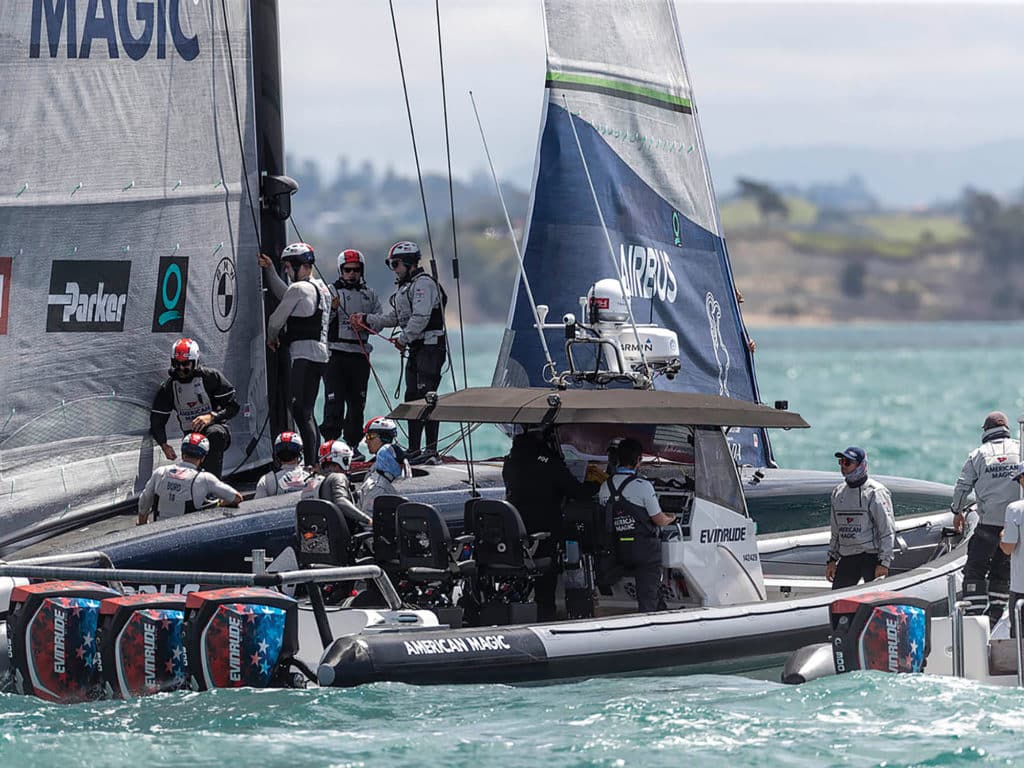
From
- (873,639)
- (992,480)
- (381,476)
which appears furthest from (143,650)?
(992,480)

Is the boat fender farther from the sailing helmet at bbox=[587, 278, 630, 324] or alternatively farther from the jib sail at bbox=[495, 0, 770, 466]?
the jib sail at bbox=[495, 0, 770, 466]

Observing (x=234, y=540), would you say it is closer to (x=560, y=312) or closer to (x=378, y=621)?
(x=378, y=621)

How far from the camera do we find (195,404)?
52.1 feet

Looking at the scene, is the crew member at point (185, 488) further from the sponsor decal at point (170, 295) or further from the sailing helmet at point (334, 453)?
the sponsor decal at point (170, 295)

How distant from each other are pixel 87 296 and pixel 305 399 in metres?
2.13

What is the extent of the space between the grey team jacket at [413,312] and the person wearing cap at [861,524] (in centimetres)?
406

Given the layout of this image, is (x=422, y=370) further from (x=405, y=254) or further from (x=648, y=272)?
(x=648, y=272)

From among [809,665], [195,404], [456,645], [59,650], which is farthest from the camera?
[195,404]

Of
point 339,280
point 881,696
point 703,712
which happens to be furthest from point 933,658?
point 339,280

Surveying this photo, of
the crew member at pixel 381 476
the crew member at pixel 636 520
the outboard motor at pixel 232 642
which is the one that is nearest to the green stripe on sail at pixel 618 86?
the crew member at pixel 381 476

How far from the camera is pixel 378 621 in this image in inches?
493

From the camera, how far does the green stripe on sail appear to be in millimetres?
19766

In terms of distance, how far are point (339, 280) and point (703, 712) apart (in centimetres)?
652

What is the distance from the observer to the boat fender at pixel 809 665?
1245cm
